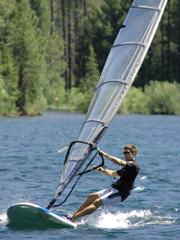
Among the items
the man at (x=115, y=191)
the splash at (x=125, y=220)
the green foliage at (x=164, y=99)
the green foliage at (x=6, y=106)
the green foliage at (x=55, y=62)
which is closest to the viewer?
the man at (x=115, y=191)

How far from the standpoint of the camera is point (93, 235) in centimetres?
808

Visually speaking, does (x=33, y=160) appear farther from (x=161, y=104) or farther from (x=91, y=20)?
(x=91, y=20)

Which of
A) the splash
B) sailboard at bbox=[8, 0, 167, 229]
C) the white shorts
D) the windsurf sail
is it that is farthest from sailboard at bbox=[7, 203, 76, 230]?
the splash

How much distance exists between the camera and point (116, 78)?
837cm

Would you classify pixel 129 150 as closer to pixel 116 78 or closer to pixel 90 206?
pixel 90 206

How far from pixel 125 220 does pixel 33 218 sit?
175cm

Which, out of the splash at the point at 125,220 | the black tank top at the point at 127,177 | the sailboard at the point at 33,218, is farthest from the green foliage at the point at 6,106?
the black tank top at the point at 127,177

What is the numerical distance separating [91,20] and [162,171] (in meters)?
56.3

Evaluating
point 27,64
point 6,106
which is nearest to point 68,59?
point 27,64

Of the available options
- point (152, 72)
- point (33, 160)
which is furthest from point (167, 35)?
point (33, 160)

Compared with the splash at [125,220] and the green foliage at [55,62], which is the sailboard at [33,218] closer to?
the splash at [125,220]

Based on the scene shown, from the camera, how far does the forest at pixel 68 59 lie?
4306 centimetres

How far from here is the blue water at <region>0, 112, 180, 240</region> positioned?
327 inches

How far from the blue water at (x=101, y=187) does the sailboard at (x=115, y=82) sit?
1091mm
